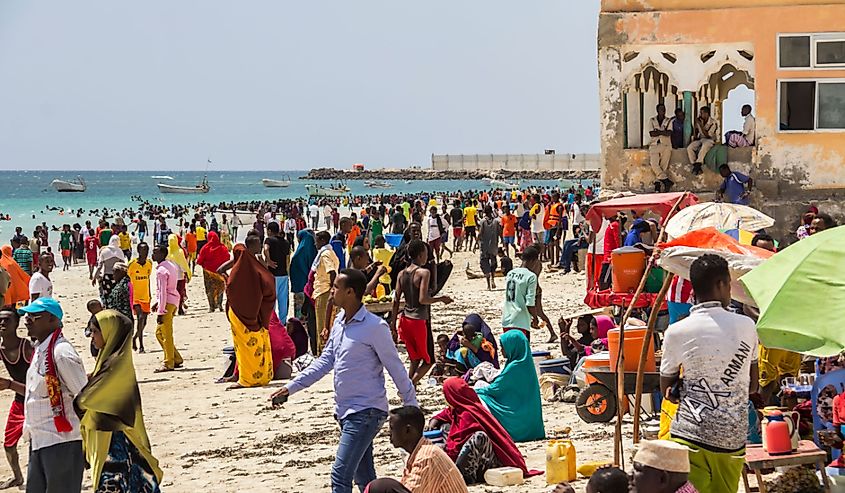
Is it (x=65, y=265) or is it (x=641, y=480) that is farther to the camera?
(x=65, y=265)

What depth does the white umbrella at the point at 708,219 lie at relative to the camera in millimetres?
9234

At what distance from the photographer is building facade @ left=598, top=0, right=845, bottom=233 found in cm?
1700

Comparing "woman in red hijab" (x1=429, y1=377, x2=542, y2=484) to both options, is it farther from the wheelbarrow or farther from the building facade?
the building facade

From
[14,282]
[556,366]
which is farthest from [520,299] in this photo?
[14,282]

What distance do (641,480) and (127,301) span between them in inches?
412

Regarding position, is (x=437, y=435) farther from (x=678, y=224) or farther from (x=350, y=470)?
(x=678, y=224)

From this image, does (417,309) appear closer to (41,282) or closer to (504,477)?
(504,477)

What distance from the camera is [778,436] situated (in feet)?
21.0

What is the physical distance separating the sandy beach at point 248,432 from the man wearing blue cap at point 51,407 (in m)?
2.08

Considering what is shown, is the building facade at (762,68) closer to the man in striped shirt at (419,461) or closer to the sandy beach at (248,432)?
the sandy beach at (248,432)

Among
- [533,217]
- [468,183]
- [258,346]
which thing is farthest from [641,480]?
[468,183]

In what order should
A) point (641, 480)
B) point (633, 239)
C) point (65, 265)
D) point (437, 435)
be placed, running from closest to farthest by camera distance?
point (641, 480)
point (437, 435)
point (633, 239)
point (65, 265)

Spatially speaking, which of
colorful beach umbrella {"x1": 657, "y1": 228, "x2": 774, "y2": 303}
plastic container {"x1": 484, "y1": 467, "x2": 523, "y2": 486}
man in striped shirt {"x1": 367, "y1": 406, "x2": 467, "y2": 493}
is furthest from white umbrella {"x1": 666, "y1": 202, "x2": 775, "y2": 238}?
man in striped shirt {"x1": 367, "y1": 406, "x2": 467, "y2": 493}

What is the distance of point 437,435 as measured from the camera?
26.6 feet
